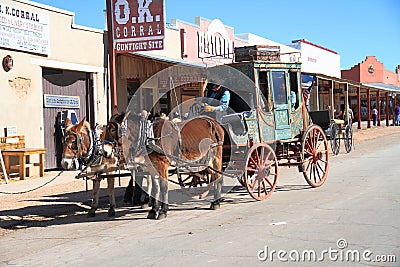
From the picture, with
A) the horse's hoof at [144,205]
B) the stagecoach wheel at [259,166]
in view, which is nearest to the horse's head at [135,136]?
the horse's hoof at [144,205]

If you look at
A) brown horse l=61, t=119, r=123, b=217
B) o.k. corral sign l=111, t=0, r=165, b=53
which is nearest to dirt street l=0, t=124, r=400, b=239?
brown horse l=61, t=119, r=123, b=217

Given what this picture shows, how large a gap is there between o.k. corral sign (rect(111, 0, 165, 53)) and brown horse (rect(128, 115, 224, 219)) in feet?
25.1

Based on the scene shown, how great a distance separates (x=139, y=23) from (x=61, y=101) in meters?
3.42

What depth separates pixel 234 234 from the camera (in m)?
7.66

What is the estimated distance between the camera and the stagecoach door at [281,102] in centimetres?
1106

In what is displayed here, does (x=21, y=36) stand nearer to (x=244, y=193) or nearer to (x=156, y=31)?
(x=156, y=31)

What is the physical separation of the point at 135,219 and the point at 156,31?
893cm

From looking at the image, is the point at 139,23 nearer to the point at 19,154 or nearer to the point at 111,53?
the point at 111,53

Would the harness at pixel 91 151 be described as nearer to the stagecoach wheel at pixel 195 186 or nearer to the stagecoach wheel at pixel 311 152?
the stagecoach wheel at pixel 195 186

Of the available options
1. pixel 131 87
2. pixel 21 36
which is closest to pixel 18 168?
pixel 21 36

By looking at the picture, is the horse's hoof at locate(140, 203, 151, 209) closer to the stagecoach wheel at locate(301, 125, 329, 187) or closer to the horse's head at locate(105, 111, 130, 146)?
the horse's head at locate(105, 111, 130, 146)

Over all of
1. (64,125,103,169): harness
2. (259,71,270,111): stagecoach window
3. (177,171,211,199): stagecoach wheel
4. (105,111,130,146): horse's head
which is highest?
(259,71,270,111): stagecoach window

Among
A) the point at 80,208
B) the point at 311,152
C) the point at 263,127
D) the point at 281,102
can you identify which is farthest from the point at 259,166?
the point at 80,208

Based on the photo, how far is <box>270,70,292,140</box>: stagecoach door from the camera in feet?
36.3
